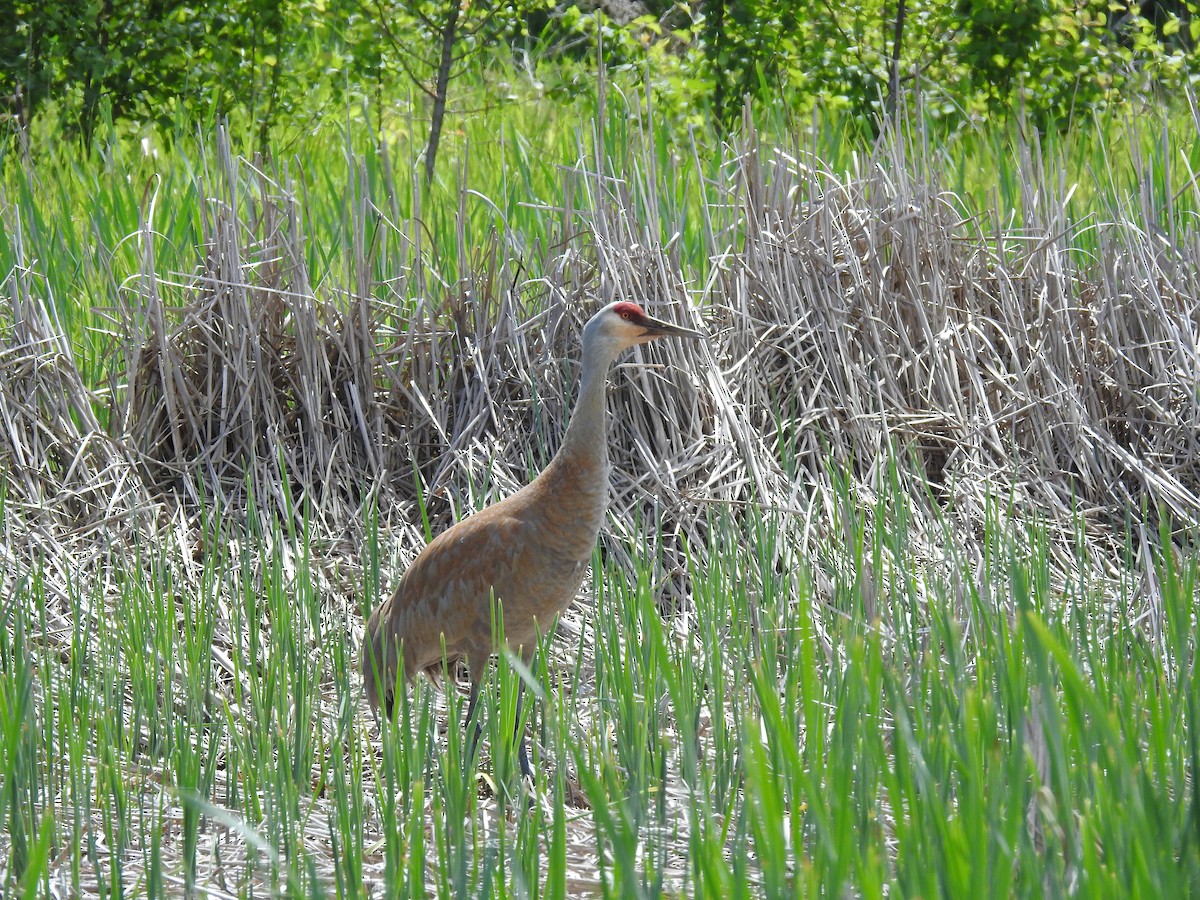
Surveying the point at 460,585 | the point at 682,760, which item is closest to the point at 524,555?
the point at 460,585

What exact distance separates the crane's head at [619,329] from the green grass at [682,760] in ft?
1.42

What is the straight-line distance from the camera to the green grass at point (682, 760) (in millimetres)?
1274

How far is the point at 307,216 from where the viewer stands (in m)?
3.92

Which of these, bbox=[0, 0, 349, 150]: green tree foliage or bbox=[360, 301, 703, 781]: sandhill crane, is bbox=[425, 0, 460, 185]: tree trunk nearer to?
bbox=[0, 0, 349, 150]: green tree foliage

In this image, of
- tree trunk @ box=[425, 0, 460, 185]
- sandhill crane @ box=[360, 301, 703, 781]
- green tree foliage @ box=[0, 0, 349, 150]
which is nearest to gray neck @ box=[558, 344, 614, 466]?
sandhill crane @ box=[360, 301, 703, 781]

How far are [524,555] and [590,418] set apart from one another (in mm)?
300

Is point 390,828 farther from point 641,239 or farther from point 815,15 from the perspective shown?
point 815,15

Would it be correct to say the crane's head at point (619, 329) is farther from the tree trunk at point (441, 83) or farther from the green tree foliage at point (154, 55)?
the green tree foliage at point (154, 55)

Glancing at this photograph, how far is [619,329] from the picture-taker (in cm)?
274

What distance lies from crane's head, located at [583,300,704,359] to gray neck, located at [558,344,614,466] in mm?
24

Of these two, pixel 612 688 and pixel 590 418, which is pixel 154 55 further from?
pixel 612 688

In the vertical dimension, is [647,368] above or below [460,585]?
above

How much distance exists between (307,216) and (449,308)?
1.70 feet

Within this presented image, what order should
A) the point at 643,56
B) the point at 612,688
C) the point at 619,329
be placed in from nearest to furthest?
the point at 612,688, the point at 619,329, the point at 643,56
